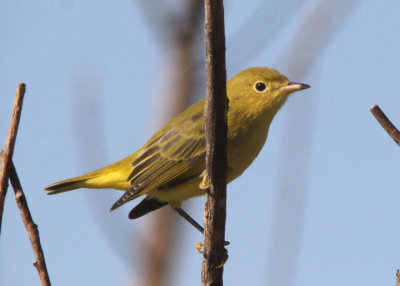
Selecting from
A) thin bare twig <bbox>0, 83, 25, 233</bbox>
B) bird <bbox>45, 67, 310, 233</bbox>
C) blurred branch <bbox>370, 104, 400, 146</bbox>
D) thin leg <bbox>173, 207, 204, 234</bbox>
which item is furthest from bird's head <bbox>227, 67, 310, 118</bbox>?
thin bare twig <bbox>0, 83, 25, 233</bbox>

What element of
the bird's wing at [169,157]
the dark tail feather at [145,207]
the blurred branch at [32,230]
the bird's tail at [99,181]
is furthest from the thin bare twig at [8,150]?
the bird's tail at [99,181]

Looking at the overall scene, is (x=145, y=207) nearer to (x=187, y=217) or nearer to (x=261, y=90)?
(x=187, y=217)

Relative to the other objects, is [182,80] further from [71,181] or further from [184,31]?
[71,181]

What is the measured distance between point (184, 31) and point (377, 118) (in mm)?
3251

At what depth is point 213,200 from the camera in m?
2.98

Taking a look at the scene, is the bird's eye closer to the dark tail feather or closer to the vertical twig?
the dark tail feather

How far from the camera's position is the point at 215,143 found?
2840mm

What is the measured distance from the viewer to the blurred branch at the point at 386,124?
2137mm

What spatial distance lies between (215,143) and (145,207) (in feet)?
7.75

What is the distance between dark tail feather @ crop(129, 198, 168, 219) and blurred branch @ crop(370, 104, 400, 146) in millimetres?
3134

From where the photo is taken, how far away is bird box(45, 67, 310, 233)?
4695 millimetres

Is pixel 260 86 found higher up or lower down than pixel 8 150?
higher up

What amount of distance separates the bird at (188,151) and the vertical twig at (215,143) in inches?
57.2

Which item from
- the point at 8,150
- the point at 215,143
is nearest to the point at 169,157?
the point at 215,143
